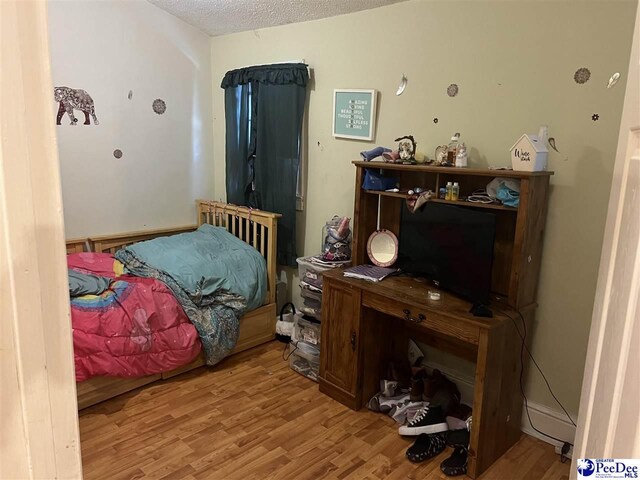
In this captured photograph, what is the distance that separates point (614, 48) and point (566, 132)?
39cm

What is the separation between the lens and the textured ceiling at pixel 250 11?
3061 mm

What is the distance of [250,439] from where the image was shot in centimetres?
251

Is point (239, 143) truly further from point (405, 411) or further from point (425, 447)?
point (425, 447)

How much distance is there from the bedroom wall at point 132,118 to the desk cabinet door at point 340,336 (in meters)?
1.91

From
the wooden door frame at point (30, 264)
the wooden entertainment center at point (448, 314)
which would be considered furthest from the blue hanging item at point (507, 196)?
the wooden door frame at point (30, 264)

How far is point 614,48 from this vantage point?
2109 millimetres

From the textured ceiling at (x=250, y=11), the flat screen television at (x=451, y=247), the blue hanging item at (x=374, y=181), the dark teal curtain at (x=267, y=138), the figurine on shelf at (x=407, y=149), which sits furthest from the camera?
A: the dark teal curtain at (x=267, y=138)

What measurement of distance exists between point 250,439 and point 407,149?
1.77m

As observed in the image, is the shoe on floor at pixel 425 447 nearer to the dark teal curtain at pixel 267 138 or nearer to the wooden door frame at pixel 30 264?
the dark teal curtain at pixel 267 138

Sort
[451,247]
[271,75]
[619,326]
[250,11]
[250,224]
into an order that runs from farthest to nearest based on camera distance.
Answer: [250,224], [271,75], [250,11], [451,247], [619,326]

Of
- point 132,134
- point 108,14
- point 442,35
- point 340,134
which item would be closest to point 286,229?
point 340,134

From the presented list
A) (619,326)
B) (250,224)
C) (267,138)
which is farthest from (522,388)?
(267,138)

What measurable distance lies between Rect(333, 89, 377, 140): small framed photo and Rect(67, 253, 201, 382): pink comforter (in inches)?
61.2

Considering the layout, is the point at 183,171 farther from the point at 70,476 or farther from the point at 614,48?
the point at 70,476
